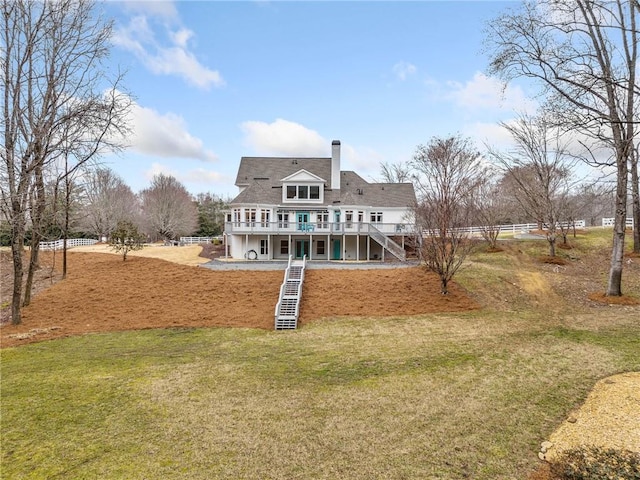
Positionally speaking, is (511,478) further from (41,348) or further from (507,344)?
(41,348)

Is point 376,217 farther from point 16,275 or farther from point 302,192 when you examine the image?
point 16,275

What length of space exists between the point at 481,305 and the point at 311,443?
1180 centimetres

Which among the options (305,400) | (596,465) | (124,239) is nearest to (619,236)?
(596,465)

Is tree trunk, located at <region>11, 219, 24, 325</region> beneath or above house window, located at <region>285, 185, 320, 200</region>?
beneath

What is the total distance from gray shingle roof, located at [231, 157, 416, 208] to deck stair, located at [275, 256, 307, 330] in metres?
9.53

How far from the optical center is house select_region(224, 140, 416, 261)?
25797mm

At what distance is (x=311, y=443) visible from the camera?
5516 mm

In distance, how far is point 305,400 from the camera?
7027mm

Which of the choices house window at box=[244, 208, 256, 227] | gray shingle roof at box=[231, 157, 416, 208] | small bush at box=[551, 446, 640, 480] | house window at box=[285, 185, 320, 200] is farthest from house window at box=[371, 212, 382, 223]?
small bush at box=[551, 446, 640, 480]

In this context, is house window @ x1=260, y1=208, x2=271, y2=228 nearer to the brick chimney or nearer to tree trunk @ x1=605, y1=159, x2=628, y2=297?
the brick chimney

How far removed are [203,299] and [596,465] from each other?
15193mm

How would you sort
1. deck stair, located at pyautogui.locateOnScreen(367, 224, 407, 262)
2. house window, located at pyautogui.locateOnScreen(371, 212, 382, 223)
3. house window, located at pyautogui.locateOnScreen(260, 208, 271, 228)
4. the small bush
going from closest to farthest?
the small bush, deck stair, located at pyautogui.locateOnScreen(367, 224, 407, 262), house window, located at pyautogui.locateOnScreen(260, 208, 271, 228), house window, located at pyautogui.locateOnScreen(371, 212, 382, 223)

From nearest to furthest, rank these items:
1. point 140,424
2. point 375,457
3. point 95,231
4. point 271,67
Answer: point 375,457 → point 140,424 → point 271,67 → point 95,231

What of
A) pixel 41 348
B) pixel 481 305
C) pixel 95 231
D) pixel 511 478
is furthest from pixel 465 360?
pixel 95 231
